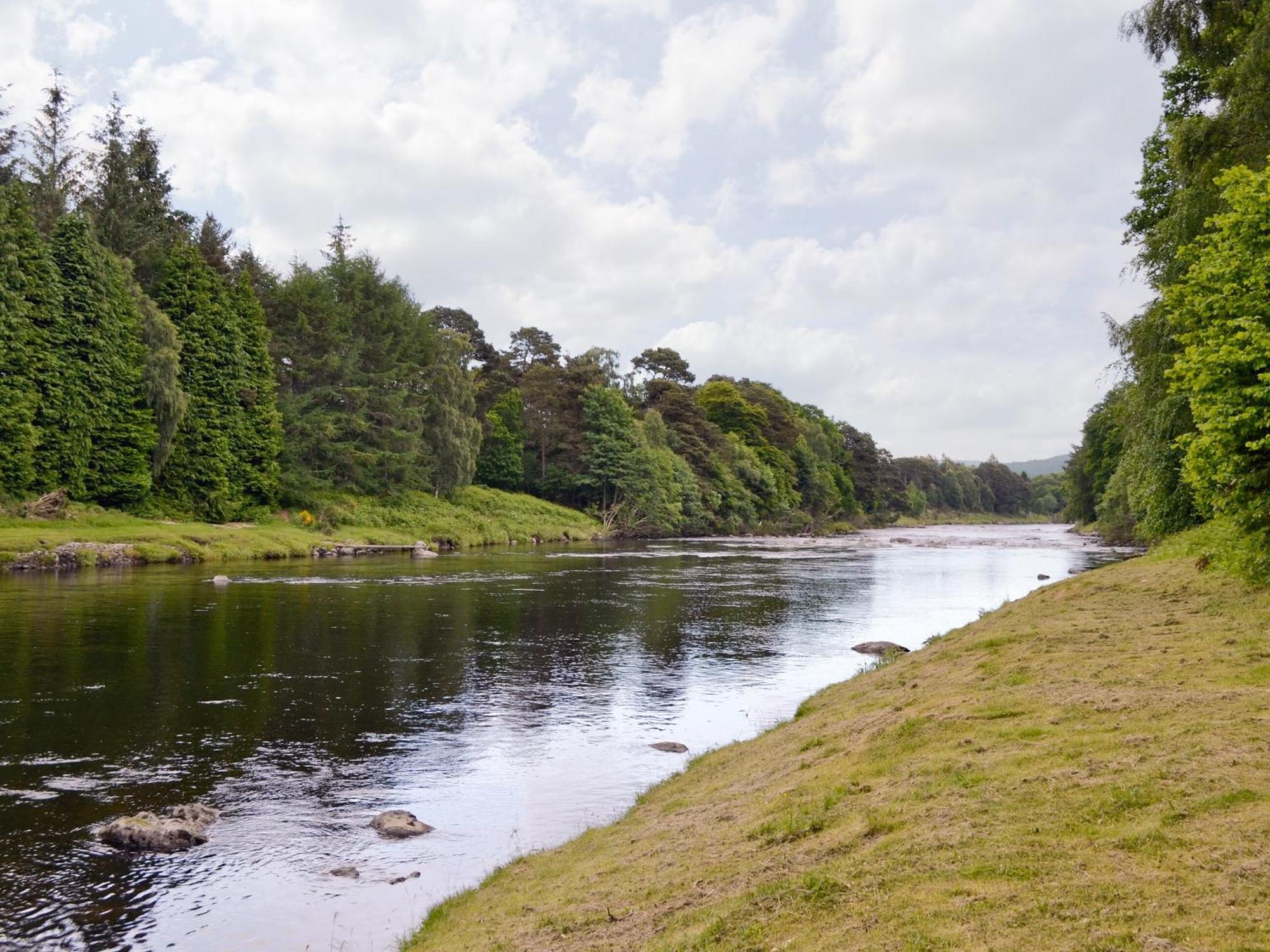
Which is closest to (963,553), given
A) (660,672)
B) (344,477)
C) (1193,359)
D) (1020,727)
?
(344,477)

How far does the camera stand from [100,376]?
2090 inches

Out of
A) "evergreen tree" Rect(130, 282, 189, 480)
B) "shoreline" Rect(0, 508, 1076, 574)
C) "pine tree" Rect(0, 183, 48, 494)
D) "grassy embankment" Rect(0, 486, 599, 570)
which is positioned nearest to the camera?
"shoreline" Rect(0, 508, 1076, 574)

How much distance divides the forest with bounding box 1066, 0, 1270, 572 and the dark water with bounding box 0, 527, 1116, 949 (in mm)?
8565

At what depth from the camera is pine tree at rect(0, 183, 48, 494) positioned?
47594 millimetres

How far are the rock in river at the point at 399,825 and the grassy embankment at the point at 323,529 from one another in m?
39.1

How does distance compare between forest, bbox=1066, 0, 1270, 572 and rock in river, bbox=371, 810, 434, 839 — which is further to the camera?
forest, bbox=1066, 0, 1270, 572

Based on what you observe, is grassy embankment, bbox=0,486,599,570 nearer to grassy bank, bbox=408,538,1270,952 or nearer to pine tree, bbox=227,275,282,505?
pine tree, bbox=227,275,282,505

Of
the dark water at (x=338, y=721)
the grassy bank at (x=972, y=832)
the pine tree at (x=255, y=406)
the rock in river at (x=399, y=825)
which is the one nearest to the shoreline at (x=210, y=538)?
the pine tree at (x=255, y=406)

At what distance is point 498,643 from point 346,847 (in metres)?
14.5

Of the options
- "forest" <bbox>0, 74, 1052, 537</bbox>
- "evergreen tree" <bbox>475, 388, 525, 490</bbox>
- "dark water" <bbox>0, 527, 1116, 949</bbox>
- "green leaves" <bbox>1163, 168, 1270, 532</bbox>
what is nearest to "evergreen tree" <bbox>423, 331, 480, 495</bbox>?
"forest" <bbox>0, 74, 1052, 537</bbox>

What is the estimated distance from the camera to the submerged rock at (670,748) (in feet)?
49.9

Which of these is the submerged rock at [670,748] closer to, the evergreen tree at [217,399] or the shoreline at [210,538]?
the shoreline at [210,538]

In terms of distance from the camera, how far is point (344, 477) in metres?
74.8

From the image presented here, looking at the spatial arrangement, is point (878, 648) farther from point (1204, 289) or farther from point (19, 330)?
point (19, 330)
